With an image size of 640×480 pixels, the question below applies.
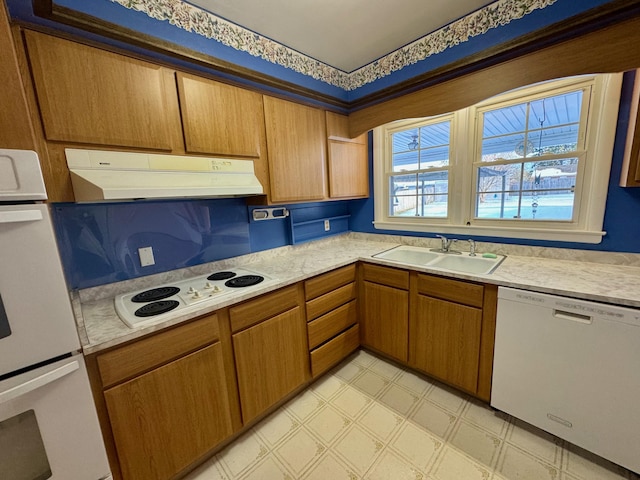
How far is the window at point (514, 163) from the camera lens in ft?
5.31

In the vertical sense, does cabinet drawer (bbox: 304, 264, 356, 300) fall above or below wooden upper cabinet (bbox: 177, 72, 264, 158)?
below

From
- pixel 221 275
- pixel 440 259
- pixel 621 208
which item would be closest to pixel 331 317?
pixel 221 275

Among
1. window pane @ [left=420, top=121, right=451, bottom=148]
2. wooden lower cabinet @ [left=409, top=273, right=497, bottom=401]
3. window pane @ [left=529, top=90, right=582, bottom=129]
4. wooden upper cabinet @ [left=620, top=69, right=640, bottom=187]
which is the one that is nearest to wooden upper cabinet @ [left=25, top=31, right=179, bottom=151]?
wooden lower cabinet @ [left=409, top=273, right=497, bottom=401]

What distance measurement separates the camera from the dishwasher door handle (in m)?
1.26

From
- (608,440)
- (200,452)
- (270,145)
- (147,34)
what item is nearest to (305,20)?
(270,145)

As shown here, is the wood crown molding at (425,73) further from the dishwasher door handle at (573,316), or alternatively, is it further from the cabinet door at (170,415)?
the cabinet door at (170,415)

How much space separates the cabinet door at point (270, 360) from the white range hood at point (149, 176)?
84 centimetres

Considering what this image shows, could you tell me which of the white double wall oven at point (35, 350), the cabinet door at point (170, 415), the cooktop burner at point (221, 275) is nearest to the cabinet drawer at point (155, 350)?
the cabinet door at point (170, 415)

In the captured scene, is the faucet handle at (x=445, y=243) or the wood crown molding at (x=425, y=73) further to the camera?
the faucet handle at (x=445, y=243)

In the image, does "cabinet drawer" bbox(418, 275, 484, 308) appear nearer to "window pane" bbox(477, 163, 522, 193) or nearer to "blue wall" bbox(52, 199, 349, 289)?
"window pane" bbox(477, 163, 522, 193)

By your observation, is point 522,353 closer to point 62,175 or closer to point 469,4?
point 469,4

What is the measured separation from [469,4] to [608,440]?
2.53 meters

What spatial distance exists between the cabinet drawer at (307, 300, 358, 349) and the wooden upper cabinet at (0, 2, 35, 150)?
1636 millimetres

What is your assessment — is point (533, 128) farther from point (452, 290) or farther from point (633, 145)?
point (452, 290)
